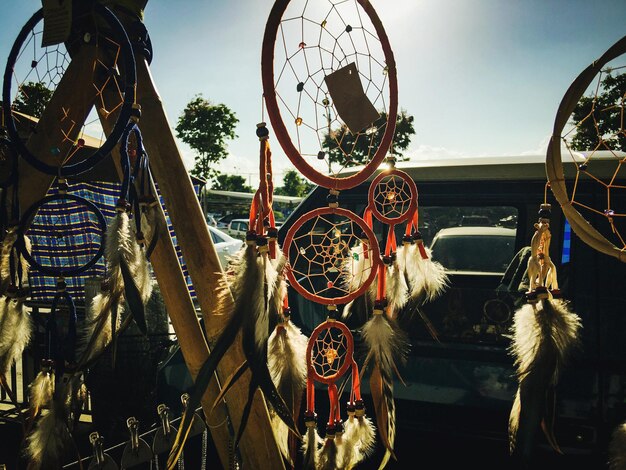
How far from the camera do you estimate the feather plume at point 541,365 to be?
1.25 meters

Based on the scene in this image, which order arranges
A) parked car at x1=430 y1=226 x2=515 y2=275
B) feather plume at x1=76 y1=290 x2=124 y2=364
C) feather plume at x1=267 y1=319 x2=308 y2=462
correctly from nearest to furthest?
feather plume at x1=76 y1=290 x2=124 y2=364 → feather plume at x1=267 y1=319 x2=308 y2=462 → parked car at x1=430 y1=226 x2=515 y2=275

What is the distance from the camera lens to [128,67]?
1.29 metres

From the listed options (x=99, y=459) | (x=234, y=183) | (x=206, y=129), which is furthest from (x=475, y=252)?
(x=234, y=183)

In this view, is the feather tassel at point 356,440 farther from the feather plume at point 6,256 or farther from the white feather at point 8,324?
the feather plume at point 6,256

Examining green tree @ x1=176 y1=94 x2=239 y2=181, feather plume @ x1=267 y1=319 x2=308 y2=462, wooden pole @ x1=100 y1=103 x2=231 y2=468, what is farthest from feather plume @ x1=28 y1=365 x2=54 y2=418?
green tree @ x1=176 y1=94 x2=239 y2=181

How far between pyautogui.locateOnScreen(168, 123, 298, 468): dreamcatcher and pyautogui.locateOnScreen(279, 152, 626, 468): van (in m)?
0.78

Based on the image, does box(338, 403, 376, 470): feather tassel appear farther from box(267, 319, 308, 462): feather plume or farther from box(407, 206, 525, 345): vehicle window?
box(407, 206, 525, 345): vehicle window

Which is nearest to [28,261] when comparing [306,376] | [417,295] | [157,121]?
[157,121]

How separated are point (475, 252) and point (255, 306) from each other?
7.96 feet

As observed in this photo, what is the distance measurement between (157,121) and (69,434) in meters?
1.08

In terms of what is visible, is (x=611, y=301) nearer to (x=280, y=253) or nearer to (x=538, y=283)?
(x=538, y=283)

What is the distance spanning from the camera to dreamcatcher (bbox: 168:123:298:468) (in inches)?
45.1

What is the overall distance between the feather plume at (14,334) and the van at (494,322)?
4.22 feet

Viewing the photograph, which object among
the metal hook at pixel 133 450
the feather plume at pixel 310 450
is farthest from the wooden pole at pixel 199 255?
the metal hook at pixel 133 450
